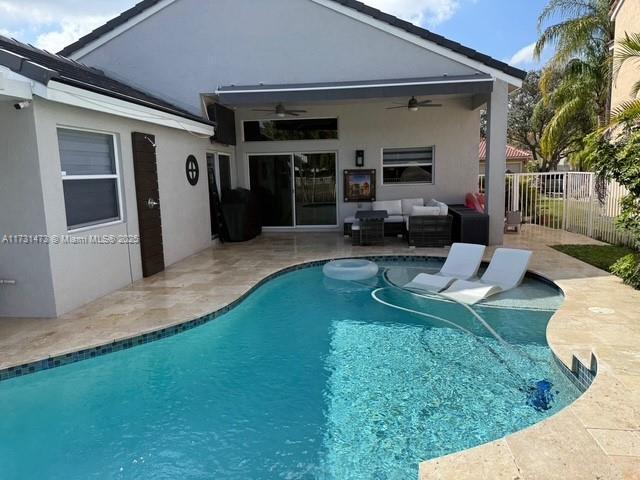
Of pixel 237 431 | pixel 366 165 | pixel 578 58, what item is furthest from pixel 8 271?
pixel 578 58

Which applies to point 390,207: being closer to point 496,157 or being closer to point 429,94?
point 496,157

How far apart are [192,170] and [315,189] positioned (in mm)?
4723

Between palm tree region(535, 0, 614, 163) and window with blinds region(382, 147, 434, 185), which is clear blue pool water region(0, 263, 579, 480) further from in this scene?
palm tree region(535, 0, 614, 163)

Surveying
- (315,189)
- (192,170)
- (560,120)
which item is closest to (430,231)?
(315,189)

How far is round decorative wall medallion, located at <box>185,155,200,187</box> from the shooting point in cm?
1053

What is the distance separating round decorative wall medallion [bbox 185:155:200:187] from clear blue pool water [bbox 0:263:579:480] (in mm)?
4991

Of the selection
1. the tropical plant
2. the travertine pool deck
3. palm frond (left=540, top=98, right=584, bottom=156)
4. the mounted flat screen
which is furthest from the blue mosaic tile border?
palm frond (left=540, top=98, right=584, bottom=156)

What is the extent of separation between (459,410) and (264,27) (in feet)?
33.0

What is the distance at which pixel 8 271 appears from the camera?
248 inches

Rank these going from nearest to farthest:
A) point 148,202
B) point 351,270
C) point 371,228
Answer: point 148,202 < point 351,270 < point 371,228

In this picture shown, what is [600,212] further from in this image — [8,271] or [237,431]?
[8,271]

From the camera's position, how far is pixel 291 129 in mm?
14055

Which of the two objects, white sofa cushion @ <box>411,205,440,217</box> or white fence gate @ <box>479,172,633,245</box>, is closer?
white sofa cushion @ <box>411,205,440,217</box>

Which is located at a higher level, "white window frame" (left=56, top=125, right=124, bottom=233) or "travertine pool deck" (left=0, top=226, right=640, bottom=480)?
"white window frame" (left=56, top=125, right=124, bottom=233)
